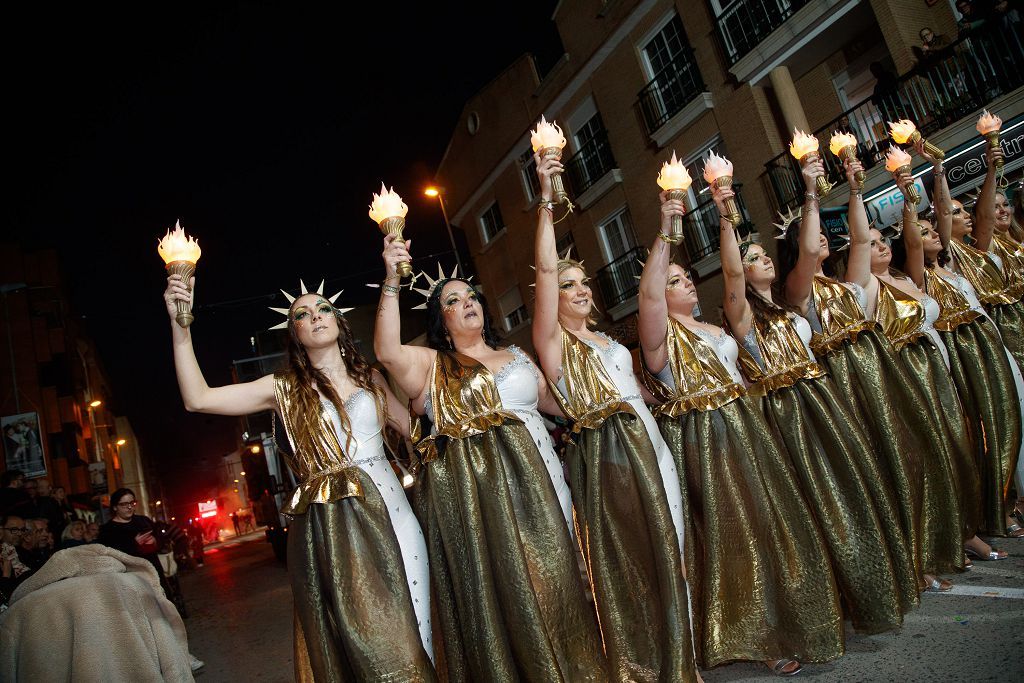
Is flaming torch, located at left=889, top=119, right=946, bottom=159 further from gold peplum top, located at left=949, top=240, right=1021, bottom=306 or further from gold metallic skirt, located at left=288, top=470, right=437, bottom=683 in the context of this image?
gold metallic skirt, located at left=288, top=470, right=437, bottom=683

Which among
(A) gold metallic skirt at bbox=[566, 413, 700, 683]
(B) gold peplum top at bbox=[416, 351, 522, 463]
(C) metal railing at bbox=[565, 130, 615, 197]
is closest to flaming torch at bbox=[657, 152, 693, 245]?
(A) gold metallic skirt at bbox=[566, 413, 700, 683]

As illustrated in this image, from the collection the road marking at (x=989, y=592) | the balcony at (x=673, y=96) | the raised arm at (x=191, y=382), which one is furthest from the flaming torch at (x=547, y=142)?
the balcony at (x=673, y=96)

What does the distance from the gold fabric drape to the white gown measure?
0.19 feet

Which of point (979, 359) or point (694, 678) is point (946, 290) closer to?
point (979, 359)

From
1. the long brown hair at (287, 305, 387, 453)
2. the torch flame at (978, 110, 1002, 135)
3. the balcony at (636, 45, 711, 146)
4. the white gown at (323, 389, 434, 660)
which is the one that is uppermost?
the balcony at (636, 45, 711, 146)

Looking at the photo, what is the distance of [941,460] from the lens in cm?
408

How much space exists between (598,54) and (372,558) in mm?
16324

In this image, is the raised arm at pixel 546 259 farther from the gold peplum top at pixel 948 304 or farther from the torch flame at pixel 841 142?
the gold peplum top at pixel 948 304

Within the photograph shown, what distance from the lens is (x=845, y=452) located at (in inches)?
143

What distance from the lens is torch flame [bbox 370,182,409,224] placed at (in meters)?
3.17

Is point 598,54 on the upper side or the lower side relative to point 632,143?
upper

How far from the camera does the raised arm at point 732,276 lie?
391 cm

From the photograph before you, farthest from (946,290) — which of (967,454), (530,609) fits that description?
(530,609)

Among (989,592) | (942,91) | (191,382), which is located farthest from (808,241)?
(942,91)
